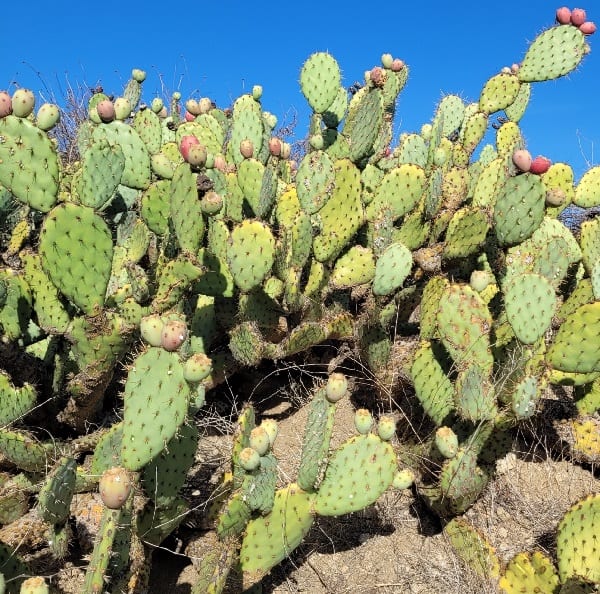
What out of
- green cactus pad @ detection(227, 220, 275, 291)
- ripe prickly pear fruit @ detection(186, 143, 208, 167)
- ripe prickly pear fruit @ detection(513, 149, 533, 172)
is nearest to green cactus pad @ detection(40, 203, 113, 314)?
ripe prickly pear fruit @ detection(186, 143, 208, 167)

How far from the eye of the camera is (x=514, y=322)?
2346 mm

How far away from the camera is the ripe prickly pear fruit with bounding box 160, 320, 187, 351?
62.2 inches

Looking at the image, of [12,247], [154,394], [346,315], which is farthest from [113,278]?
[154,394]

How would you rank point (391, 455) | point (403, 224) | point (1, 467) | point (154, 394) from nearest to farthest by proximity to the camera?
point (154, 394)
point (391, 455)
point (1, 467)
point (403, 224)

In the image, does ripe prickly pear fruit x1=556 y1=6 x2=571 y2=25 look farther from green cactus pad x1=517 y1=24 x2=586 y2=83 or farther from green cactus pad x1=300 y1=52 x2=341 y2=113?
green cactus pad x1=300 y1=52 x2=341 y2=113

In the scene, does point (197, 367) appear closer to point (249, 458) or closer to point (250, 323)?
point (249, 458)

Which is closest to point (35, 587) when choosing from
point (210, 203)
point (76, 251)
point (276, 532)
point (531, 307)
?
point (276, 532)

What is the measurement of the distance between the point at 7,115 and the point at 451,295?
181 cm

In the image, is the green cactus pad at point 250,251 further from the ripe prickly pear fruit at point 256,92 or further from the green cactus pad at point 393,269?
the ripe prickly pear fruit at point 256,92

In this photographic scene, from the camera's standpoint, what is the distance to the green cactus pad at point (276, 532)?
6.42 ft

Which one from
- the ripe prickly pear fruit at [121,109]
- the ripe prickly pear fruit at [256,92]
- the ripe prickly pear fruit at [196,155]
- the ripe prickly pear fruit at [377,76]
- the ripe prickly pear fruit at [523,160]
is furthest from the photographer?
the ripe prickly pear fruit at [256,92]

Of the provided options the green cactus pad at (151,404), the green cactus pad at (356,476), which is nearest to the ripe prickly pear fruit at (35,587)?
the green cactus pad at (151,404)

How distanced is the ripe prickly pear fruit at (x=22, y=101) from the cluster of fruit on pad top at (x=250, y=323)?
0.01 meters

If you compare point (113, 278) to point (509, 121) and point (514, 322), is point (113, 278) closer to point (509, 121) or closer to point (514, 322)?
point (514, 322)
